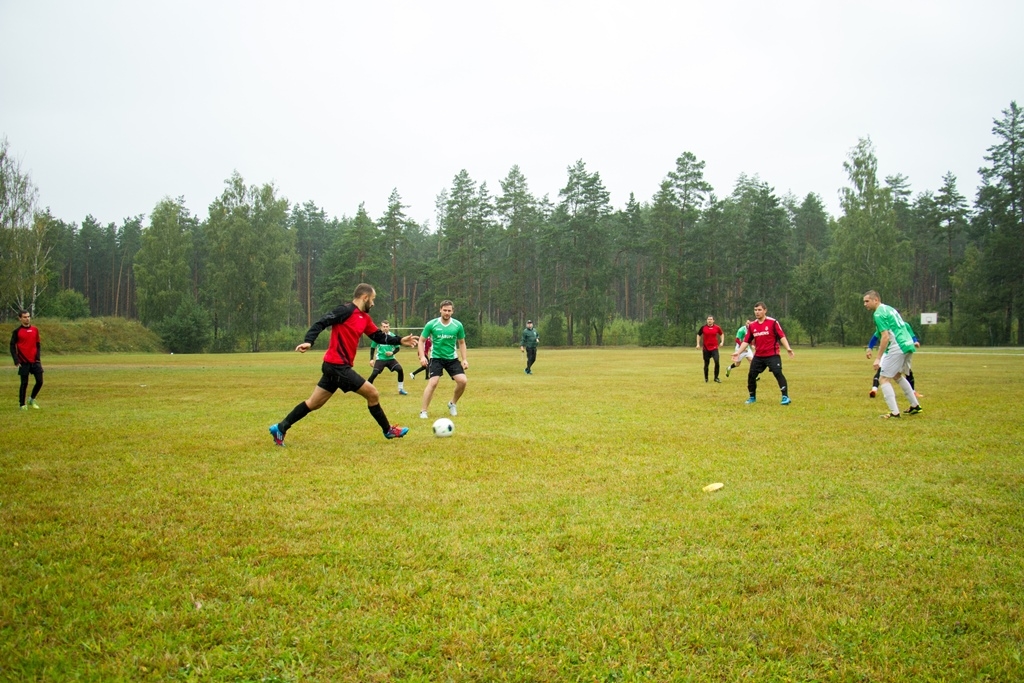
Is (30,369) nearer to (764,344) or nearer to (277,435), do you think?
(277,435)

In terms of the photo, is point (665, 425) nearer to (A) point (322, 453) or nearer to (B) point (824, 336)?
(A) point (322, 453)

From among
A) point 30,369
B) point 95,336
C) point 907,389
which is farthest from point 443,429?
point 95,336

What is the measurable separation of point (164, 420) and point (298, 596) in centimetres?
966

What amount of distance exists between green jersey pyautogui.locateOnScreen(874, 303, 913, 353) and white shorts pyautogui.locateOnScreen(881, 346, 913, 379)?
0.32ft

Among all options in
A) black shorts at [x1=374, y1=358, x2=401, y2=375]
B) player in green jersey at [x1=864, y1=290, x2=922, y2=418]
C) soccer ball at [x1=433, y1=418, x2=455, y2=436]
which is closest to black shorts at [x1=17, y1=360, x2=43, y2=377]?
black shorts at [x1=374, y1=358, x2=401, y2=375]

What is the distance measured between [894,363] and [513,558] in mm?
10329

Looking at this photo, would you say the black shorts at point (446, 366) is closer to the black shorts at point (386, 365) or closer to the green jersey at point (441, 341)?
the green jersey at point (441, 341)

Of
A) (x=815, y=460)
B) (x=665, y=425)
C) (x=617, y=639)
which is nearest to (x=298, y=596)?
(x=617, y=639)

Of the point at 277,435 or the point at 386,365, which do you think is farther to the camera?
the point at 386,365

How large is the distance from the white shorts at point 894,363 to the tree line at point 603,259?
183 feet

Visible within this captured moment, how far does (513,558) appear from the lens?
4.49 meters

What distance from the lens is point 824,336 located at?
68.1 metres

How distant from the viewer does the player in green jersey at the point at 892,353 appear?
38.4ft

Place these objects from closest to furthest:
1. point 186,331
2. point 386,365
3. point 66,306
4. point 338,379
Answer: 1. point 338,379
2. point 386,365
3. point 186,331
4. point 66,306
